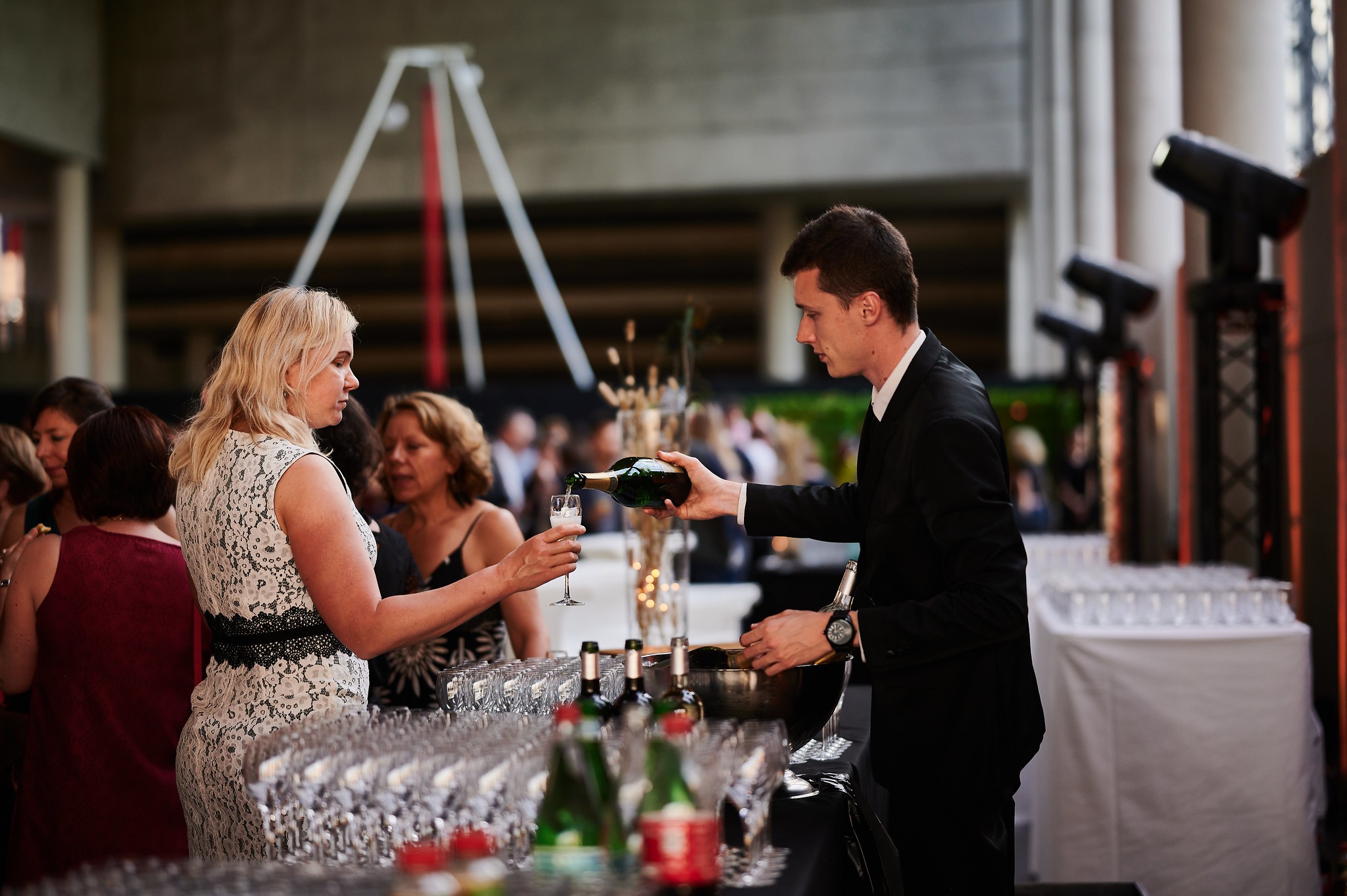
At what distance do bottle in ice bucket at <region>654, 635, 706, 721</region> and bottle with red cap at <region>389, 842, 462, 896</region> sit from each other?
2.33ft

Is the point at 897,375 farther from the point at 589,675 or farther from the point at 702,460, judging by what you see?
the point at 702,460

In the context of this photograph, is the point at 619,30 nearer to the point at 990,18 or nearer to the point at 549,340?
the point at 990,18

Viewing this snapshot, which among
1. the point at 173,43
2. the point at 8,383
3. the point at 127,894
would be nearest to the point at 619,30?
the point at 173,43

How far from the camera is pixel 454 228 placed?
57.8 feet

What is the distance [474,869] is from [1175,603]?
2.84 metres

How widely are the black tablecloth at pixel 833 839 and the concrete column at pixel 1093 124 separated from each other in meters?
12.0

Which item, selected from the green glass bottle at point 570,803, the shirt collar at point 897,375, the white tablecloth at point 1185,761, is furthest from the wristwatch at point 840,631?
the white tablecloth at point 1185,761

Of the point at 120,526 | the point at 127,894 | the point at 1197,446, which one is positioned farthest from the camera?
the point at 1197,446

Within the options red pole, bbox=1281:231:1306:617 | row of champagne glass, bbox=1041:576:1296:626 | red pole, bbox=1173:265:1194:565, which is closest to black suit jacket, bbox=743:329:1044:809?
row of champagne glass, bbox=1041:576:1296:626

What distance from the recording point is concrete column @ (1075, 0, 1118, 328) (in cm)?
1321

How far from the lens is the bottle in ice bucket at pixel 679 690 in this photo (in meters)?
1.80

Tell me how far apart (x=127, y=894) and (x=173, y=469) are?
1008 millimetres

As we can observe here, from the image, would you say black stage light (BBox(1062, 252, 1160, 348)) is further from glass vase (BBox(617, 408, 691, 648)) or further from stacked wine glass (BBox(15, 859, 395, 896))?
stacked wine glass (BBox(15, 859, 395, 896))

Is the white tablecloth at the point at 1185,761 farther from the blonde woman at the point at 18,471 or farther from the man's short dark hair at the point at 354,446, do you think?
the blonde woman at the point at 18,471
